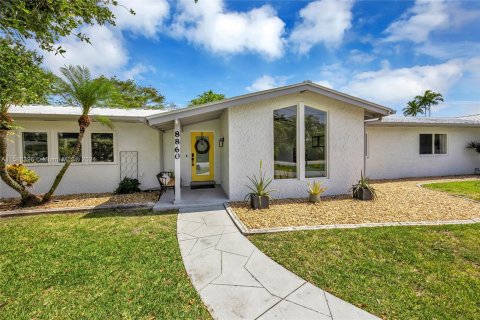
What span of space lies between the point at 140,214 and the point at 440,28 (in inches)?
548

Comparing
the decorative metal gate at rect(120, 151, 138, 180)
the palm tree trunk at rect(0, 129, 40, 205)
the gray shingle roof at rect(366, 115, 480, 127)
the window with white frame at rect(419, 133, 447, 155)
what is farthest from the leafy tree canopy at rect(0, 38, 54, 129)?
the window with white frame at rect(419, 133, 447, 155)

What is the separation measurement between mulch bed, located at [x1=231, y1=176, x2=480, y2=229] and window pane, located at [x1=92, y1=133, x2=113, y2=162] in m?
6.57

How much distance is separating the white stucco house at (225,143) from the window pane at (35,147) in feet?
0.10

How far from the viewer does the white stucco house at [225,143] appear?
25.1 feet

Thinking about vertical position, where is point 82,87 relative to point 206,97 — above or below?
below

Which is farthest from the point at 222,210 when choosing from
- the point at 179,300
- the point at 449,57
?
the point at 449,57

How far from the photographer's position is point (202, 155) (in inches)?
431

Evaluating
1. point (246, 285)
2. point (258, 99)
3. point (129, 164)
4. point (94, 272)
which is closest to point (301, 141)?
point (258, 99)

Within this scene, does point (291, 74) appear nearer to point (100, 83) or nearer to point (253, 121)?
point (253, 121)

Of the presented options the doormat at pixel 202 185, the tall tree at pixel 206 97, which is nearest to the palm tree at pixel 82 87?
the doormat at pixel 202 185

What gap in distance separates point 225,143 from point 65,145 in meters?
7.23

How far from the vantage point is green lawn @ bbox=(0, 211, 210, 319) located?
2.74 metres

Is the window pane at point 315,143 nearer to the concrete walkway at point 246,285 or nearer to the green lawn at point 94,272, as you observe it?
the concrete walkway at point 246,285

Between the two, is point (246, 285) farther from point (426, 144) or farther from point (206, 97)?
point (206, 97)
